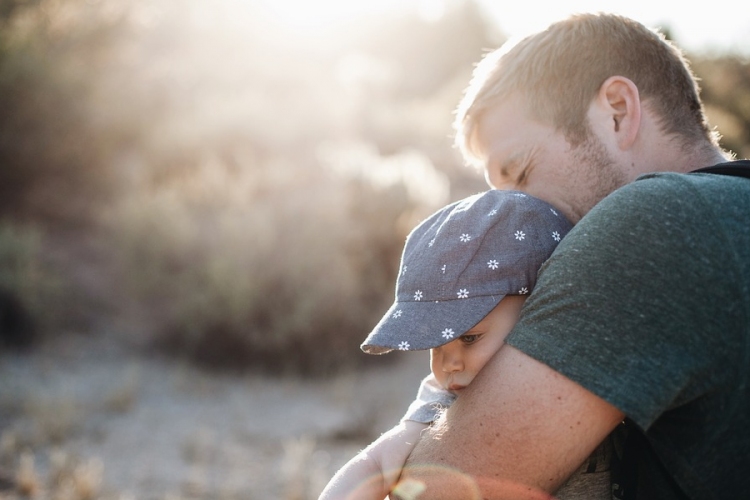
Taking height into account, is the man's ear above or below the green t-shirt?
above

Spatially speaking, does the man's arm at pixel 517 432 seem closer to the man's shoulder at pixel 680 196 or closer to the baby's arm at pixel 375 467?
the baby's arm at pixel 375 467

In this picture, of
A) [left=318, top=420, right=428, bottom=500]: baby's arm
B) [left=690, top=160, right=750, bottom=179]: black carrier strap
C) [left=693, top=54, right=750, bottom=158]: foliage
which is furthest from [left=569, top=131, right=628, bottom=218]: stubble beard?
[left=693, top=54, right=750, bottom=158]: foliage

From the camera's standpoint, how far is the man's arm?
4.18ft

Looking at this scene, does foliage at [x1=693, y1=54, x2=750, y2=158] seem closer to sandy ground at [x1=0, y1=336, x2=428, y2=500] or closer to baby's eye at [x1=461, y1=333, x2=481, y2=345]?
sandy ground at [x1=0, y1=336, x2=428, y2=500]

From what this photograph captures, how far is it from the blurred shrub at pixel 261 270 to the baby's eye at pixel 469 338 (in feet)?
17.9

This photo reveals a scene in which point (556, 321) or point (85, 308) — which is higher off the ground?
point (85, 308)

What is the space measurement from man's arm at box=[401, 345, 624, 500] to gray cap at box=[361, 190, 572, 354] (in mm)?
191

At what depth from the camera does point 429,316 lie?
159 cm

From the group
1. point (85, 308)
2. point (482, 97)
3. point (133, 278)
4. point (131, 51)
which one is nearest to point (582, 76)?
point (482, 97)

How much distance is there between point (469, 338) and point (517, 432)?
1.20 feet

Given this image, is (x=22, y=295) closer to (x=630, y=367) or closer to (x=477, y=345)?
(x=477, y=345)

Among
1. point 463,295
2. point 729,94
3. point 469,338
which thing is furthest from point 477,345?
point 729,94

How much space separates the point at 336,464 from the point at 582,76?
397cm

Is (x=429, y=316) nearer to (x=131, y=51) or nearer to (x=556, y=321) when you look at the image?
(x=556, y=321)
